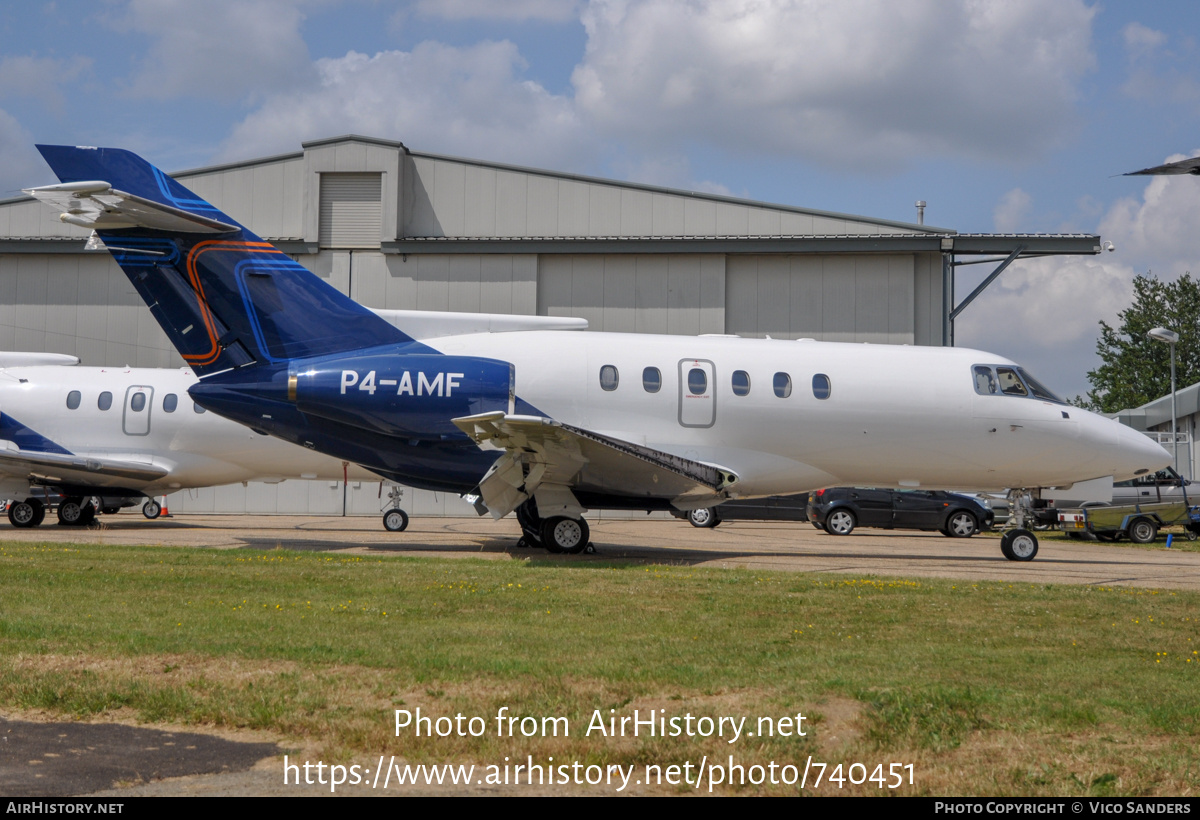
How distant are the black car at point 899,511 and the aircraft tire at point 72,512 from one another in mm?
19226

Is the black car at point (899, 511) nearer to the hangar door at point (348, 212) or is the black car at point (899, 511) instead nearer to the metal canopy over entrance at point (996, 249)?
the metal canopy over entrance at point (996, 249)

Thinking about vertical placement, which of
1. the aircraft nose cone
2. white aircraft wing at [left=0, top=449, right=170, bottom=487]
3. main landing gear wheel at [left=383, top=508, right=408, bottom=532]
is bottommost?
main landing gear wheel at [left=383, top=508, right=408, bottom=532]

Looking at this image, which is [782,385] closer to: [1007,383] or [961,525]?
[1007,383]

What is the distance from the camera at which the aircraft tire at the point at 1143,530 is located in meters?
27.4

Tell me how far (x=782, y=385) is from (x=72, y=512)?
18021 mm

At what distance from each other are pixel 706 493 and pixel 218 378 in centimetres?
838

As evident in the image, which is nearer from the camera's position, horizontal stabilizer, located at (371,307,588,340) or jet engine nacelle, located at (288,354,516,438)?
jet engine nacelle, located at (288,354,516,438)

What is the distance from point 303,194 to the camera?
1312 inches

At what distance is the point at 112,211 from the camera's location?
629 inches

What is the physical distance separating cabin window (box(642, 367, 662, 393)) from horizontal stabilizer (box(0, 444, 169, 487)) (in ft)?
39.3

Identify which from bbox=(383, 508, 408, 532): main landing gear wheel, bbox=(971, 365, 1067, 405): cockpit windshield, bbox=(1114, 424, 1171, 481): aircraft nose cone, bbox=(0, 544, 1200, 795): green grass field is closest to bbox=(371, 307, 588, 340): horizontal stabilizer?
bbox=(0, 544, 1200, 795): green grass field

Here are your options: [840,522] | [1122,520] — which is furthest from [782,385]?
[1122,520]

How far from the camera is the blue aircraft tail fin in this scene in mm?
16438

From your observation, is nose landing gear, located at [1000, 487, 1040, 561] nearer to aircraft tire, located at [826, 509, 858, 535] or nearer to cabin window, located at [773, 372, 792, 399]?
cabin window, located at [773, 372, 792, 399]
